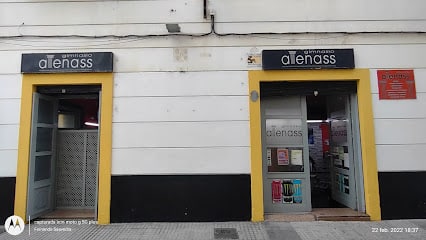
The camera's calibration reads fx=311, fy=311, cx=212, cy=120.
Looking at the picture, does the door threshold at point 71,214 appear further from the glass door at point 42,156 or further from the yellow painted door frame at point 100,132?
the yellow painted door frame at point 100,132

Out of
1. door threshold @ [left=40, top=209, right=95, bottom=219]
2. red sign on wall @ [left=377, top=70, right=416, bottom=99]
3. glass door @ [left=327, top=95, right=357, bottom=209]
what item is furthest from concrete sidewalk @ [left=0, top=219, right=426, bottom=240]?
red sign on wall @ [left=377, top=70, right=416, bottom=99]

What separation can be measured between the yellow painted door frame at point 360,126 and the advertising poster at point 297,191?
2.47 ft

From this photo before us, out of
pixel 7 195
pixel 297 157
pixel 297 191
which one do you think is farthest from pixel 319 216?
pixel 7 195

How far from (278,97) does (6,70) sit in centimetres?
512

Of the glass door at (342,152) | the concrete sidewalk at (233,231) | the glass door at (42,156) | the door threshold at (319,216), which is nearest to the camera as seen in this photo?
the concrete sidewalk at (233,231)

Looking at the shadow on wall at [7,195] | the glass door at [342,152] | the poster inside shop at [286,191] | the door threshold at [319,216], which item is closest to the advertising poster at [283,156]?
the poster inside shop at [286,191]

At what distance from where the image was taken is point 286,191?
5.85 metres

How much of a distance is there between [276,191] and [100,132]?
3416 mm

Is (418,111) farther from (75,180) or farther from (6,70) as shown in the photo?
(6,70)

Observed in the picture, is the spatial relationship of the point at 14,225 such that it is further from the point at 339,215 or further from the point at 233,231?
the point at 339,215

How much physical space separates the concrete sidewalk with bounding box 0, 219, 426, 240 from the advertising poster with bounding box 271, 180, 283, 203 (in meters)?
0.56

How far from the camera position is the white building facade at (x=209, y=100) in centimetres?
554

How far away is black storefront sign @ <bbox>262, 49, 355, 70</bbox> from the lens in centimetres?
566

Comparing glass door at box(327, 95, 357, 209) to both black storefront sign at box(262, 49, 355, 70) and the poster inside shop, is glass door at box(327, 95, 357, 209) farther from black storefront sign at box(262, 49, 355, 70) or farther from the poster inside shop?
the poster inside shop
